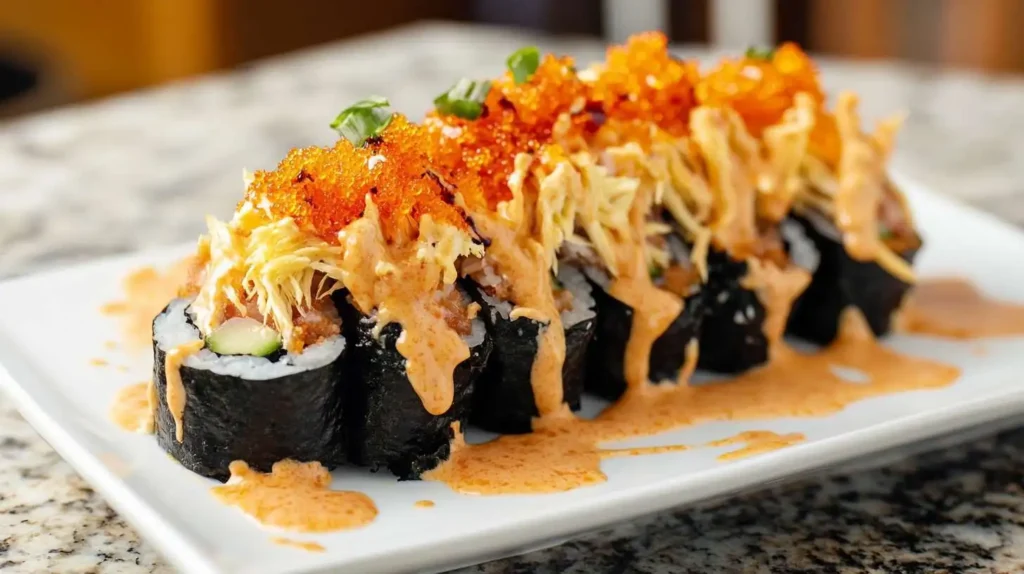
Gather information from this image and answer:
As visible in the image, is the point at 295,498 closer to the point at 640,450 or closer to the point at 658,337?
the point at 640,450

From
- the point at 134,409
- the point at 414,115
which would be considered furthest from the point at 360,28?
the point at 134,409

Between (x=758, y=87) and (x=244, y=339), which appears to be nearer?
(x=244, y=339)

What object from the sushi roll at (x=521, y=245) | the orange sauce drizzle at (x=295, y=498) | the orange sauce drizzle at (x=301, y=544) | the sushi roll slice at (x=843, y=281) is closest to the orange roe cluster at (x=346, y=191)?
the sushi roll at (x=521, y=245)

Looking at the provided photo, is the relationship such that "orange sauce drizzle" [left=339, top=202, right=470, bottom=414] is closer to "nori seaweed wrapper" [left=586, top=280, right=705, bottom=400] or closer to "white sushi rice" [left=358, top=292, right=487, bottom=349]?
"white sushi rice" [left=358, top=292, right=487, bottom=349]

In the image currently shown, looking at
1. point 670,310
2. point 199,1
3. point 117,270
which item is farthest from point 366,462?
point 199,1

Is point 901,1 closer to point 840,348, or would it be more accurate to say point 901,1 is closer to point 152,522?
point 840,348

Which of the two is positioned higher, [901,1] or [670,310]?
[901,1]
